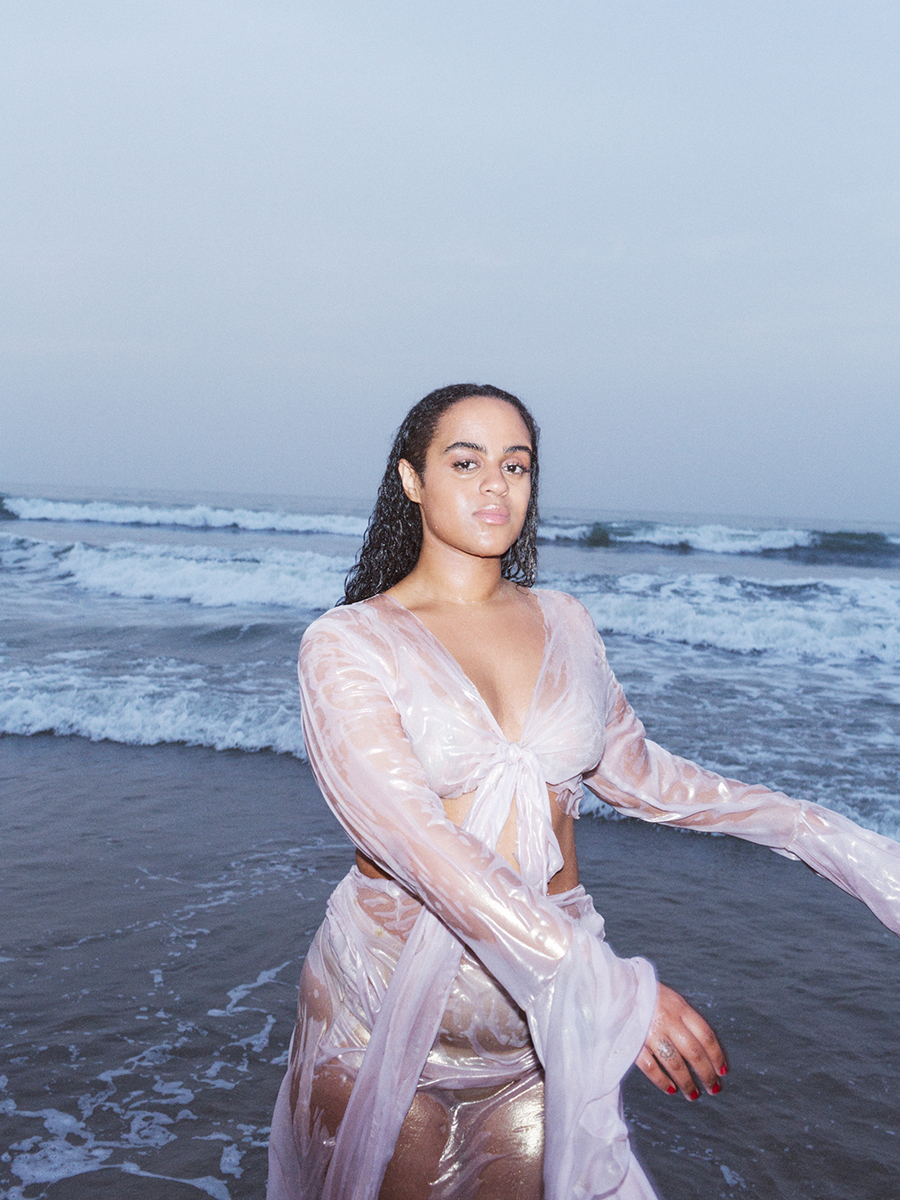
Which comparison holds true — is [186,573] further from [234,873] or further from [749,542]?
[749,542]

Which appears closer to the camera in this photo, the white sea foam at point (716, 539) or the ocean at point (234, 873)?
the ocean at point (234, 873)

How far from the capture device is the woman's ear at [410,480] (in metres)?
2.25

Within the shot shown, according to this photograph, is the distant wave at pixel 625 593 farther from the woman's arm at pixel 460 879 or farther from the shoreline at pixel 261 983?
the woman's arm at pixel 460 879

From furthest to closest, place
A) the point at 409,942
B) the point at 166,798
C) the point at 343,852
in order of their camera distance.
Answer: the point at 166,798, the point at 343,852, the point at 409,942

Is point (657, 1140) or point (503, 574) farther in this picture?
point (657, 1140)

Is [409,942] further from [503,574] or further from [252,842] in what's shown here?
[252,842]

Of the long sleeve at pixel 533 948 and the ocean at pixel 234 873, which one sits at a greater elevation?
the long sleeve at pixel 533 948

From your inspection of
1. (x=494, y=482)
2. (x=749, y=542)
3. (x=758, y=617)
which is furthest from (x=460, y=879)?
(x=749, y=542)

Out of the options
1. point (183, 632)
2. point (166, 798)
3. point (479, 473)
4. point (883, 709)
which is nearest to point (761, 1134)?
point (479, 473)

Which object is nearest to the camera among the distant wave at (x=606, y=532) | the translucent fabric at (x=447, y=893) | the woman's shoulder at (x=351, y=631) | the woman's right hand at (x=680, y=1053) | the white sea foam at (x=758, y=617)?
Answer: the woman's right hand at (x=680, y=1053)

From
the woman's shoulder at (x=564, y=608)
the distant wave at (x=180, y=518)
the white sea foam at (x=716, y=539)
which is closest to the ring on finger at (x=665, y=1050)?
the woman's shoulder at (x=564, y=608)

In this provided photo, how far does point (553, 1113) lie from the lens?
4.62ft

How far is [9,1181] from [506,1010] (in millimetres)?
2339

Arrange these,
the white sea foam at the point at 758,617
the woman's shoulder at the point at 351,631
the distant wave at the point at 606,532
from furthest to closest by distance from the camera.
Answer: the distant wave at the point at 606,532 → the white sea foam at the point at 758,617 → the woman's shoulder at the point at 351,631
